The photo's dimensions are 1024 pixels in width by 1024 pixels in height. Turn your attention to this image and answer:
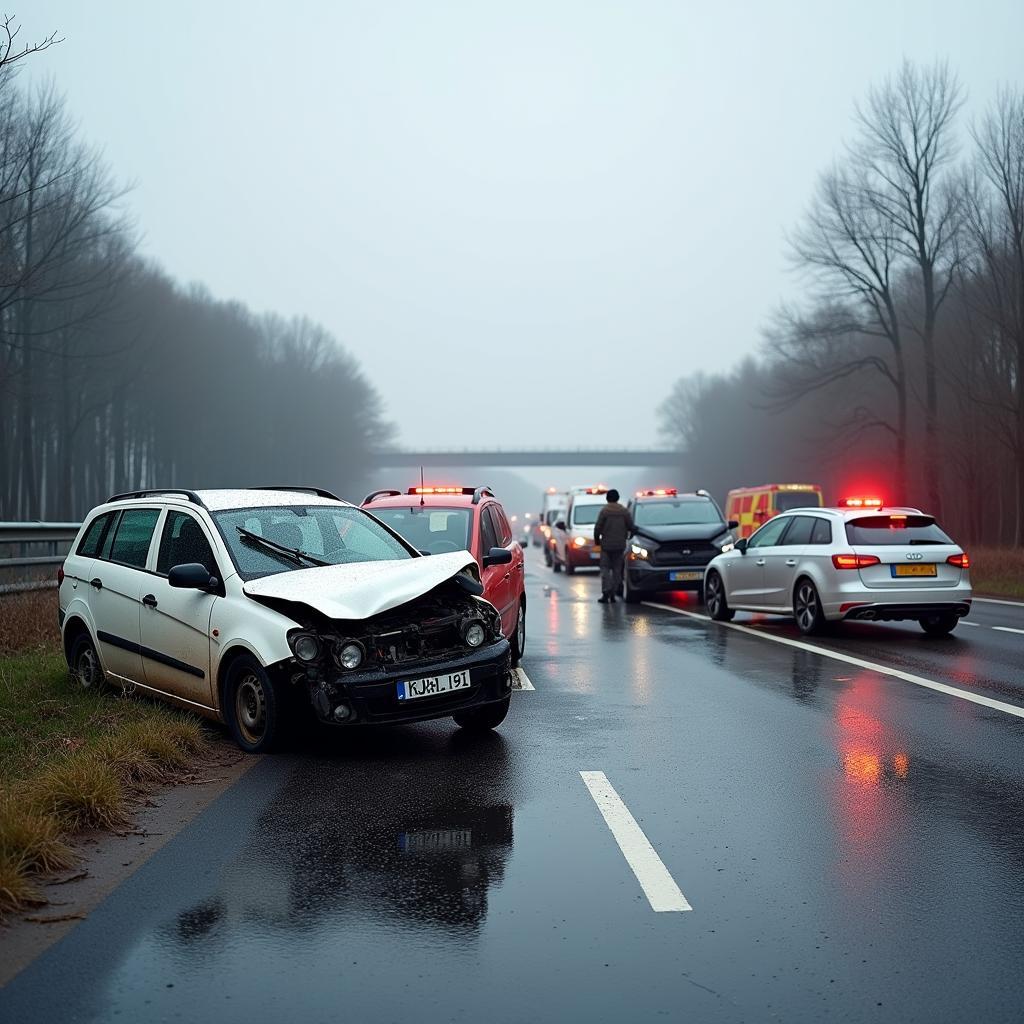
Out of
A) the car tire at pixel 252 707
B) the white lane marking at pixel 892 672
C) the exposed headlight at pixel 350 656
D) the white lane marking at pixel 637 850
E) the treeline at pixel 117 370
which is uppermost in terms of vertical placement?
the treeline at pixel 117 370

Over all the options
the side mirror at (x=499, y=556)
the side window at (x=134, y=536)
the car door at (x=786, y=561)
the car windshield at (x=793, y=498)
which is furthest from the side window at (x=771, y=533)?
the car windshield at (x=793, y=498)

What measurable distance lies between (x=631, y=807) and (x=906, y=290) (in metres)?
55.4

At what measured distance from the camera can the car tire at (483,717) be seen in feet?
29.6

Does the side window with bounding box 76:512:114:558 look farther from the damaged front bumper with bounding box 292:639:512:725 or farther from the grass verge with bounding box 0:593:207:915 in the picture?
the damaged front bumper with bounding box 292:639:512:725

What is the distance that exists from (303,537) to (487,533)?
369cm

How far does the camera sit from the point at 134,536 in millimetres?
9953

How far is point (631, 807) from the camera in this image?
6.76 m

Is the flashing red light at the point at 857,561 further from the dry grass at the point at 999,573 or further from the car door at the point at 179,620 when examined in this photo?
the dry grass at the point at 999,573

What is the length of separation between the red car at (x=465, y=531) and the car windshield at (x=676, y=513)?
399 inches

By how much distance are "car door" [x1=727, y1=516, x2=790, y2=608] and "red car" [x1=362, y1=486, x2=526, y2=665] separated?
448 cm

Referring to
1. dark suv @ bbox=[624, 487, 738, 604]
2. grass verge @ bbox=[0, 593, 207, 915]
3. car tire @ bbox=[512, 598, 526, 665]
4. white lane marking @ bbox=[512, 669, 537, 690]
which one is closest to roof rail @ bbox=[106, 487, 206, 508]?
grass verge @ bbox=[0, 593, 207, 915]

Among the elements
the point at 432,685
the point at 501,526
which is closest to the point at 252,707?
the point at 432,685

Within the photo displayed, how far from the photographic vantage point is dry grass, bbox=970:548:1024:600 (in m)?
24.8

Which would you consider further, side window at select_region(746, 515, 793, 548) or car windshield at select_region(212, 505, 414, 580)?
side window at select_region(746, 515, 793, 548)
